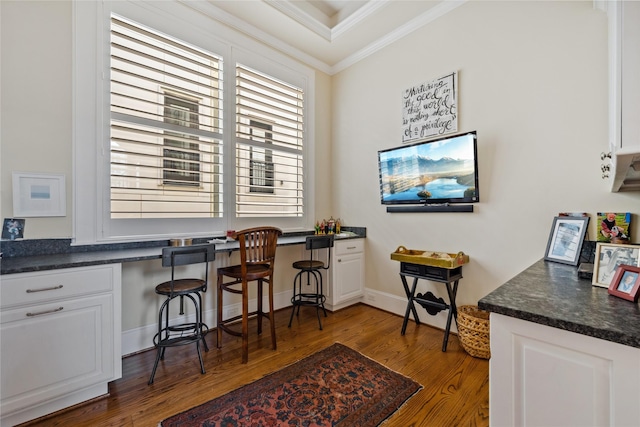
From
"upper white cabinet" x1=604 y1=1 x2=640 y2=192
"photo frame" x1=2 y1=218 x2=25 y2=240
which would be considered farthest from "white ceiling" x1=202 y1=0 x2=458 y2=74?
"photo frame" x1=2 y1=218 x2=25 y2=240

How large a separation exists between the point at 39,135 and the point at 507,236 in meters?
3.67

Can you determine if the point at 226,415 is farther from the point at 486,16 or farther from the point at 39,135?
the point at 486,16

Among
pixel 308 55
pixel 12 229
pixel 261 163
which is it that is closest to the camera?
pixel 12 229

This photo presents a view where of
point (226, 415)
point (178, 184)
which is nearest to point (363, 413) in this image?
point (226, 415)

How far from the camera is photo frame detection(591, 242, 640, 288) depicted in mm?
1198

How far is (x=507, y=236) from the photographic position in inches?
90.7

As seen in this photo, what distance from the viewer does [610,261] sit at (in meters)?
1.25

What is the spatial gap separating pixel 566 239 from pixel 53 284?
3.26 meters

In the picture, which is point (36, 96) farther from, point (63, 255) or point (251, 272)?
point (251, 272)

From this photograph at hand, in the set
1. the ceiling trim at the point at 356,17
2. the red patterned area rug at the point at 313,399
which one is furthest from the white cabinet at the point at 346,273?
the ceiling trim at the point at 356,17

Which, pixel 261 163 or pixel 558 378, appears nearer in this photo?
pixel 558 378

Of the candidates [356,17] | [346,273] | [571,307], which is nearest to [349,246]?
[346,273]

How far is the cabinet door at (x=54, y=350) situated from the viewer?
1.47 metres

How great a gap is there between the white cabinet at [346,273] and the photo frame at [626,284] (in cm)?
228
